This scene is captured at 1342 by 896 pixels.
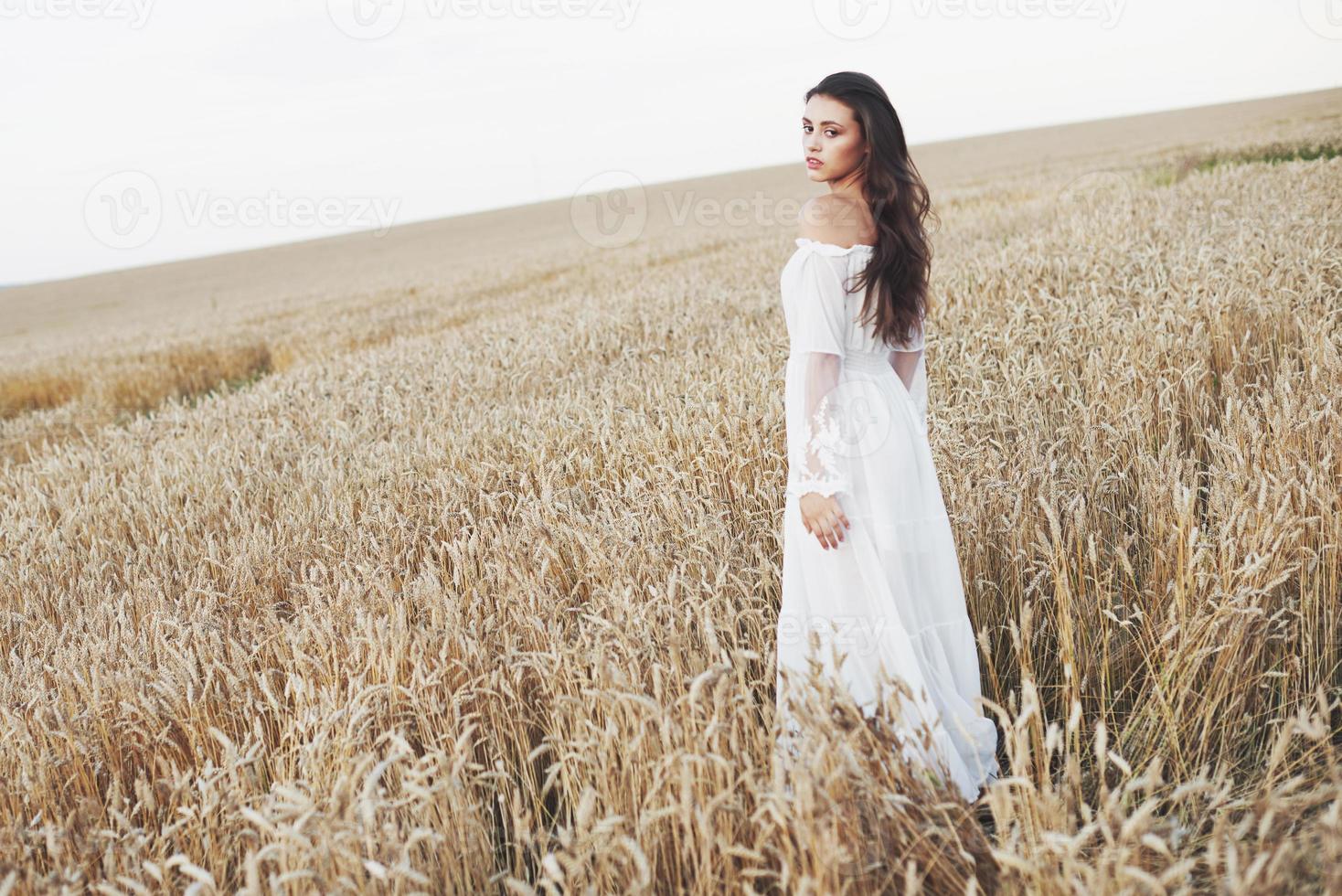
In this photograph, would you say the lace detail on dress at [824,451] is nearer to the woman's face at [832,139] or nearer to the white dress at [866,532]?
the white dress at [866,532]

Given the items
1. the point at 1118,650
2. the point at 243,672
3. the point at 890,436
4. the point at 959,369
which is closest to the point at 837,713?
the point at 890,436

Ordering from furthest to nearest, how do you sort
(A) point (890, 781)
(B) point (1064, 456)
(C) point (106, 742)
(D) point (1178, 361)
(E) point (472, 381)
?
(E) point (472, 381), (D) point (1178, 361), (B) point (1064, 456), (C) point (106, 742), (A) point (890, 781)

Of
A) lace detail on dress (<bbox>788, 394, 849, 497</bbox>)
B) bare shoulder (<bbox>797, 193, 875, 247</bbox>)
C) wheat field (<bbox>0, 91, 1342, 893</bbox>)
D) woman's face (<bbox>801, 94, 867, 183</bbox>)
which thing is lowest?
wheat field (<bbox>0, 91, 1342, 893</bbox>)

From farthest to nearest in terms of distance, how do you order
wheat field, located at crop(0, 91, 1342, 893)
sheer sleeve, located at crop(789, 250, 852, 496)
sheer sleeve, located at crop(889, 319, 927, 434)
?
sheer sleeve, located at crop(889, 319, 927, 434) → sheer sleeve, located at crop(789, 250, 852, 496) → wheat field, located at crop(0, 91, 1342, 893)

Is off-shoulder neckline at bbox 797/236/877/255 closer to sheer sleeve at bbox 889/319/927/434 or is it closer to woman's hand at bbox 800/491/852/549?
sheer sleeve at bbox 889/319/927/434

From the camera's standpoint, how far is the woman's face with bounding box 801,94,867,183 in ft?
7.59

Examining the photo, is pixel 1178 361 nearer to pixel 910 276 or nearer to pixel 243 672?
pixel 910 276

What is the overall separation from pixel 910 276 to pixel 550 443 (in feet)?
9.06

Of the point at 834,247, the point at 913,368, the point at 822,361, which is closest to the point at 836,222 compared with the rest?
the point at 834,247

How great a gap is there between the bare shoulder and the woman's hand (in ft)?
2.25

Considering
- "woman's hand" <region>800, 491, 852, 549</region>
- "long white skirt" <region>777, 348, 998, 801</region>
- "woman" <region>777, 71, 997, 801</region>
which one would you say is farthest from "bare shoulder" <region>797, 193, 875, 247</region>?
"woman's hand" <region>800, 491, 852, 549</region>

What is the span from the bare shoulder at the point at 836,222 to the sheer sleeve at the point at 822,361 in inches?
2.6

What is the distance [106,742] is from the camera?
2.56 meters

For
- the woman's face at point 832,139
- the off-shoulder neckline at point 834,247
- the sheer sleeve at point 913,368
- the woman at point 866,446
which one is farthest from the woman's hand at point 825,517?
the woman's face at point 832,139
